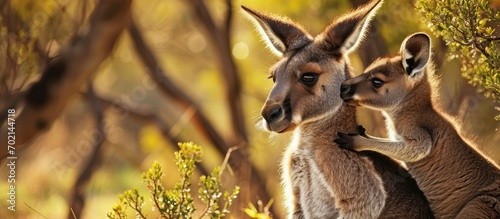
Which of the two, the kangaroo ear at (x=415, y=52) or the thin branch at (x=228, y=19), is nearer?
the kangaroo ear at (x=415, y=52)

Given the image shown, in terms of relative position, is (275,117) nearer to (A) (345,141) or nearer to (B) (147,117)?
(A) (345,141)

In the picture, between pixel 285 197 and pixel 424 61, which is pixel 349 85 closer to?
pixel 424 61

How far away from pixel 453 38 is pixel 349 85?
72cm

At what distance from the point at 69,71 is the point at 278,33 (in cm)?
291

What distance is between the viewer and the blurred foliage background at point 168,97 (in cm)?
1043

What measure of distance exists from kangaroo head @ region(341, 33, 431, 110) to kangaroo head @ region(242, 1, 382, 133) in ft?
0.49

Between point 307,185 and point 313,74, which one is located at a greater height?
point 313,74

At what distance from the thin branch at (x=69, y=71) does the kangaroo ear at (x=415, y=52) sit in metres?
3.54

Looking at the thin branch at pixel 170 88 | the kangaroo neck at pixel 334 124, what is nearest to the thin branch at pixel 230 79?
the thin branch at pixel 170 88

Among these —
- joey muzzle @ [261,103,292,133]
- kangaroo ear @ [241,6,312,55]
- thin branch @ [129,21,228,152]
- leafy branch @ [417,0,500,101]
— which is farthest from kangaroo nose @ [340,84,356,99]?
thin branch @ [129,21,228,152]

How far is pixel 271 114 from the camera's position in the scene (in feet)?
20.2

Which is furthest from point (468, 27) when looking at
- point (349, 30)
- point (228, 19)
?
point (228, 19)

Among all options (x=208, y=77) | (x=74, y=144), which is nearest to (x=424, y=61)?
(x=208, y=77)

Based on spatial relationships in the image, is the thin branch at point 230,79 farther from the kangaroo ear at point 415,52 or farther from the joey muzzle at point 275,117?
the joey muzzle at point 275,117
